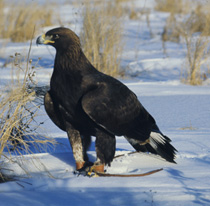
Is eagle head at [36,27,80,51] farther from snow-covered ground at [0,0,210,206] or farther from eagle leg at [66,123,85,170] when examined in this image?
snow-covered ground at [0,0,210,206]

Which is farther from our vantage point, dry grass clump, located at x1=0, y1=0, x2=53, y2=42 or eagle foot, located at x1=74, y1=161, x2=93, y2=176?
dry grass clump, located at x1=0, y1=0, x2=53, y2=42

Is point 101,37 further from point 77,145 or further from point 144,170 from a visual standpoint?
point 144,170

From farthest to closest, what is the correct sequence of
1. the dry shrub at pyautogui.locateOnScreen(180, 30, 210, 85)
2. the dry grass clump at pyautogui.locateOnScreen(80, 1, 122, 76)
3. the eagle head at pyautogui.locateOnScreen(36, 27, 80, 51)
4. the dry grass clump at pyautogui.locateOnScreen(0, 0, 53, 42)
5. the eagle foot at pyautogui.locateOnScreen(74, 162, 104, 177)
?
the dry grass clump at pyautogui.locateOnScreen(0, 0, 53, 42) → the dry grass clump at pyautogui.locateOnScreen(80, 1, 122, 76) → the dry shrub at pyautogui.locateOnScreen(180, 30, 210, 85) → the eagle head at pyautogui.locateOnScreen(36, 27, 80, 51) → the eagle foot at pyautogui.locateOnScreen(74, 162, 104, 177)

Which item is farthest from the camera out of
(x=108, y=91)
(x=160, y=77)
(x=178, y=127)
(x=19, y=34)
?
(x=19, y=34)

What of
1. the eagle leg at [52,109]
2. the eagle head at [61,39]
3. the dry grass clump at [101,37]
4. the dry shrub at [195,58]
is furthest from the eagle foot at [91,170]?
the dry shrub at [195,58]

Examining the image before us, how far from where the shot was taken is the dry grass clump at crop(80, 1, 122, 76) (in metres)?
6.59

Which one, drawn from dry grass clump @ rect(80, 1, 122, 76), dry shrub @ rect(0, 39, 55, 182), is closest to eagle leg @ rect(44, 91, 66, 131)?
dry shrub @ rect(0, 39, 55, 182)

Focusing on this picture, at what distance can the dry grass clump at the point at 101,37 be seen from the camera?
6.59 m

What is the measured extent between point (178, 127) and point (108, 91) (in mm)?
1562

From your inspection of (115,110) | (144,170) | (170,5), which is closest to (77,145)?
(115,110)

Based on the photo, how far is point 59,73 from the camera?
10.6ft

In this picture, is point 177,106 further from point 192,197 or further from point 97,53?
point 192,197

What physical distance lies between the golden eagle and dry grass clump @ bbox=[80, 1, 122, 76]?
10.4 ft

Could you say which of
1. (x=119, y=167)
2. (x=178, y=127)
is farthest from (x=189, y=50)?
(x=119, y=167)
